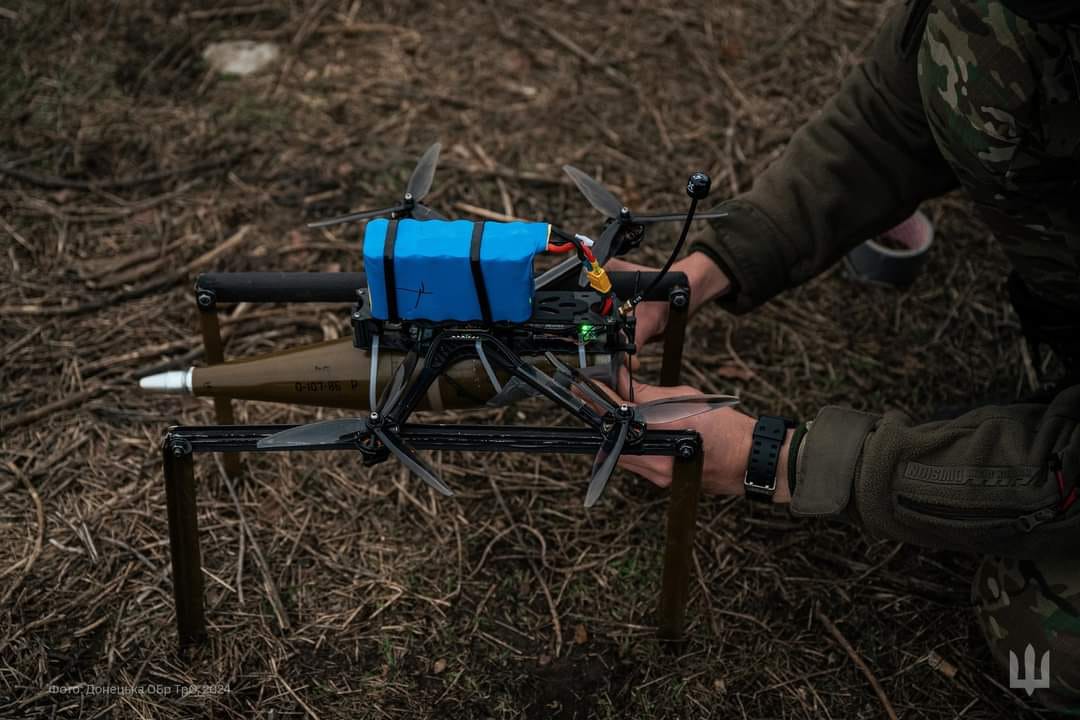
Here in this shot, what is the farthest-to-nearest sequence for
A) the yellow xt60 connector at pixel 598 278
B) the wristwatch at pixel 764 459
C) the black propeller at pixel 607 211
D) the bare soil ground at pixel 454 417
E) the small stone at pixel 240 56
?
the small stone at pixel 240 56
the bare soil ground at pixel 454 417
the wristwatch at pixel 764 459
the black propeller at pixel 607 211
the yellow xt60 connector at pixel 598 278

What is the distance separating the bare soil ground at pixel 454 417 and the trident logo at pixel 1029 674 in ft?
0.37

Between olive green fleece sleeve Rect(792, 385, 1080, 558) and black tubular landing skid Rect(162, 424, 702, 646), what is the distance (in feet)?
1.06

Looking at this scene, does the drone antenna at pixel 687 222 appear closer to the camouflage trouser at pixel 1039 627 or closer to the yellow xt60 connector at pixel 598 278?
the yellow xt60 connector at pixel 598 278

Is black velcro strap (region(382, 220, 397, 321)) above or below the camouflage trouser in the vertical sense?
above

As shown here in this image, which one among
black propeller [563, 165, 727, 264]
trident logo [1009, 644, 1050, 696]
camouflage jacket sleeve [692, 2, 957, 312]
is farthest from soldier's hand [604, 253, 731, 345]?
trident logo [1009, 644, 1050, 696]

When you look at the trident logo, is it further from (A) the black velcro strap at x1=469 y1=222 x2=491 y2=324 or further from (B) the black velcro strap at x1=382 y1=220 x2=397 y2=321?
(B) the black velcro strap at x1=382 y1=220 x2=397 y2=321

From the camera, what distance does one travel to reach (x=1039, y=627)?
270 cm

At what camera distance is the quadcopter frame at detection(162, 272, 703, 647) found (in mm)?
2375

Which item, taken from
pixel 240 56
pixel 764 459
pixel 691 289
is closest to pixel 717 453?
pixel 764 459

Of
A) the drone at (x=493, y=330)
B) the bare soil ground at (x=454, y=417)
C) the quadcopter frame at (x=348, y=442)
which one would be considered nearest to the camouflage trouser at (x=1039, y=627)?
the bare soil ground at (x=454, y=417)

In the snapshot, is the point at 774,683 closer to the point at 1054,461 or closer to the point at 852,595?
the point at 852,595

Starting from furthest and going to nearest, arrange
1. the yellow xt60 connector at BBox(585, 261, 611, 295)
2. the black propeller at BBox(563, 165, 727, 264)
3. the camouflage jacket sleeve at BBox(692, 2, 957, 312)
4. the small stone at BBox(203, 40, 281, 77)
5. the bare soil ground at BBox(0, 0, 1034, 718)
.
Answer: the small stone at BBox(203, 40, 281, 77) < the camouflage jacket sleeve at BBox(692, 2, 957, 312) < the bare soil ground at BBox(0, 0, 1034, 718) < the black propeller at BBox(563, 165, 727, 264) < the yellow xt60 connector at BBox(585, 261, 611, 295)

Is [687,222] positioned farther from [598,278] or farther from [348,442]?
[348,442]

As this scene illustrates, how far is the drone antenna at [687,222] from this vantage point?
2.22m
